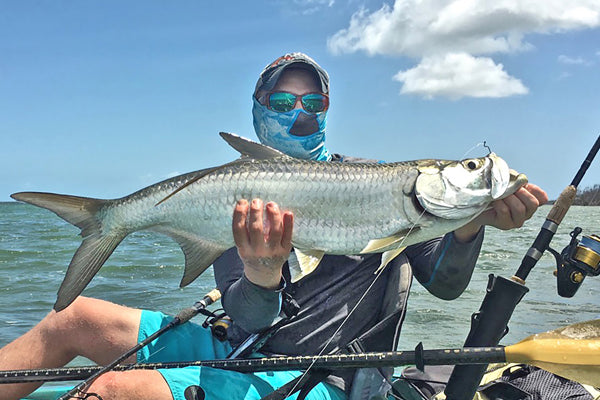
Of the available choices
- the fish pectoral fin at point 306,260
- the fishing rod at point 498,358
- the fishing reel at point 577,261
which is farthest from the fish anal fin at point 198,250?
the fishing reel at point 577,261

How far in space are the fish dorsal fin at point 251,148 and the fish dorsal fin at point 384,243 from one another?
547mm

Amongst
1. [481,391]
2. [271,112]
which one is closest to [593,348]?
[481,391]

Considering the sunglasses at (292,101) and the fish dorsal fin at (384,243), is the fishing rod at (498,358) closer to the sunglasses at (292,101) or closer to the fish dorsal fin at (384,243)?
the fish dorsal fin at (384,243)

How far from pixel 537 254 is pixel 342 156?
120cm

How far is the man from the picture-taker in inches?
98.3

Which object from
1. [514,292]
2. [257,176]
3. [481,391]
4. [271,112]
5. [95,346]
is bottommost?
[481,391]

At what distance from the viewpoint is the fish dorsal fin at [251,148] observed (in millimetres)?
2551

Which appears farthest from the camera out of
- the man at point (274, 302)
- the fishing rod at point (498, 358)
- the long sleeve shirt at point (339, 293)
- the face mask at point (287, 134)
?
the face mask at point (287, 134)

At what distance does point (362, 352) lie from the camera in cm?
262

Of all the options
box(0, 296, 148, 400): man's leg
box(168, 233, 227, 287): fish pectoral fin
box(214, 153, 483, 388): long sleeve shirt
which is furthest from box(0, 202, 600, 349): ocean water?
box(168, 233, 227, 287): fish pectoral fin

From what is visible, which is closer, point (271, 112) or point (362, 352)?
point (362, 352)

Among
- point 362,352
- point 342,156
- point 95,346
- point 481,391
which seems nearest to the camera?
point 362,352

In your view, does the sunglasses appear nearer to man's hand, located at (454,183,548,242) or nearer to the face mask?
the face mask

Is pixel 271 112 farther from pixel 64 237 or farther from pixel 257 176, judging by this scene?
pixel 64 237
